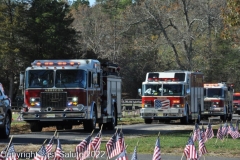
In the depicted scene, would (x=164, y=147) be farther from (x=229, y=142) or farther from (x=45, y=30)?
(x=45, y=30)

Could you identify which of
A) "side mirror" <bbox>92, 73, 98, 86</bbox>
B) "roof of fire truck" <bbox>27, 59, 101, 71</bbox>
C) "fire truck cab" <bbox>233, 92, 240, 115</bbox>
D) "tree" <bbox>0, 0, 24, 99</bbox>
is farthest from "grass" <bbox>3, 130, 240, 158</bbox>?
"tree" <bbox>0, 0, 24, 99</bbox>

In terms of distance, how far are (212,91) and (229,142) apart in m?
25.0

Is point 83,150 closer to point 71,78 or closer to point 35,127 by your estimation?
point 71,78

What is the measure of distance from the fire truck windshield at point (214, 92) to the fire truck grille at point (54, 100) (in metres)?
21.2

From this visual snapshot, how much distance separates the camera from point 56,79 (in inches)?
1058

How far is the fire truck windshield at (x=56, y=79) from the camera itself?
26766 mm

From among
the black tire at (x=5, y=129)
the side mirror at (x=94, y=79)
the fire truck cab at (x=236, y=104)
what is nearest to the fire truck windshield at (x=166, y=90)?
the side mirror at (x=94, y=79)

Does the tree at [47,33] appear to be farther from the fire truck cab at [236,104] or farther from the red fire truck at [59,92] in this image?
the red fire truck at [59,92]

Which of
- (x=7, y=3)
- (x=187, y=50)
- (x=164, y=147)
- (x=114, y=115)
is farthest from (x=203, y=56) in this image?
(x=164, y=147)

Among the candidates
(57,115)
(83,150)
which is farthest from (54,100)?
(83,150)

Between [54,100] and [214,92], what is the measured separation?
71.0 feet

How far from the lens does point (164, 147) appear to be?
65.8 ft

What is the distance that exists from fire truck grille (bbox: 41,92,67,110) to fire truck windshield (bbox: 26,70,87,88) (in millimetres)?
312

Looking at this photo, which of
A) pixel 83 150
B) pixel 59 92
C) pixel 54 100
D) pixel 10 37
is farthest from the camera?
pixel 10 37
